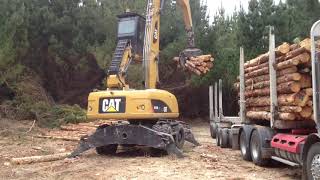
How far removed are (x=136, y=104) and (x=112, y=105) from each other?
2.19 feet

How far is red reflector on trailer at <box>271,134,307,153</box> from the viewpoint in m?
9.10

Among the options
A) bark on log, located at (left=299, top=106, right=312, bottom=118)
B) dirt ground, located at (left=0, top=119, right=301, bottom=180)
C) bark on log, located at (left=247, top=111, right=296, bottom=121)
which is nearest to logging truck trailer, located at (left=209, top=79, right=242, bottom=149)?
dirt ground, located at (left=0, top=119, right=301, bottom=180)

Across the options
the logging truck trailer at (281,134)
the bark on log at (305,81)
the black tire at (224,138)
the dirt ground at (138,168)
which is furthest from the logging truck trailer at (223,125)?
the bark on log at (305,81)

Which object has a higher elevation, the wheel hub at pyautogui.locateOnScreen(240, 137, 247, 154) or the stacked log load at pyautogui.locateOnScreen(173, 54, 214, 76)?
the stacked log load at pyautogui.locateOnScreen(173, 54, 214, 76)

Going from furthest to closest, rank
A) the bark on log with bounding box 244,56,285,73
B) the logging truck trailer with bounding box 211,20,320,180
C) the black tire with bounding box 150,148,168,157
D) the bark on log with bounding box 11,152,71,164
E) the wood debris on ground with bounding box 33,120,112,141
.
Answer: the wood debris on ground with bounding box 33,120,112,141, the black tire with bounding box 150,148,168,157, the bark on log with bounding box 11,152,71,164, the bark on log with bounding box 244,56,285,73, the logging truck trailer with bounding box 211,20,320,180

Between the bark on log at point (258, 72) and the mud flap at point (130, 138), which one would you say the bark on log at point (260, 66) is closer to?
the bark on log at point (258, 72)

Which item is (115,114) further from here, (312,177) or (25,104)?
(25,104)

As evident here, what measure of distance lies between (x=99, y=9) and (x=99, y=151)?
16777 mm

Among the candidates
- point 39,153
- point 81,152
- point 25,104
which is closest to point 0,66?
point 25,104

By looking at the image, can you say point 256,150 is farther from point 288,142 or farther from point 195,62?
point 195,62

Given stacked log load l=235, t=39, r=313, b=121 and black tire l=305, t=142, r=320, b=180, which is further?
stacked log load l=235, t=39, r=313, b=121

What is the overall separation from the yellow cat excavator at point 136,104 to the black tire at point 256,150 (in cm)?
178

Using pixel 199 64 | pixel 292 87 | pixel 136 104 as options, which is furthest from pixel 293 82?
pixel 199 64

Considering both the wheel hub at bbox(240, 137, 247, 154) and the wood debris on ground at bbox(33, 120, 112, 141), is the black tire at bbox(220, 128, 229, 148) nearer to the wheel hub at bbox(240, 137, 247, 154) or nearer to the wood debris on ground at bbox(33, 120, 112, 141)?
the wheel hub at bbox(240, 137, 247, 154)
